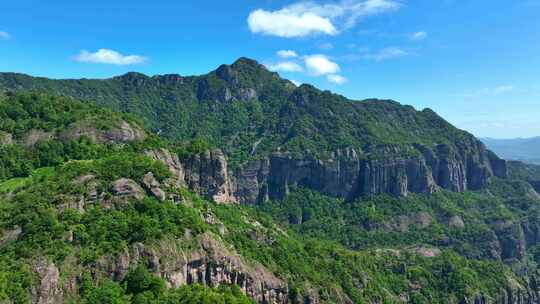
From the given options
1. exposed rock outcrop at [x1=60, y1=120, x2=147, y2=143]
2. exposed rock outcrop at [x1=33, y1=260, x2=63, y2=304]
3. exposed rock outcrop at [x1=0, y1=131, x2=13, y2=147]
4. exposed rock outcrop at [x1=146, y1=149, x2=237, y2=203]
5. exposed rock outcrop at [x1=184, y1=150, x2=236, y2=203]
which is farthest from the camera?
exposed rock outcrop at [x1=184, y1=150, x2=236, y2=203]

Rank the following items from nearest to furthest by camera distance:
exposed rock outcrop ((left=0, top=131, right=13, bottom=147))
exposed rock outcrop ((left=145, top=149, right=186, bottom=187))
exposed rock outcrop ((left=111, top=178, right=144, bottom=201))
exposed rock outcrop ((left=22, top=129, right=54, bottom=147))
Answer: exposed rock outcrop ((left=111, top=178, right=144, bottom=201)) < exposed rock outcrop ((left=0, top=131, right=13, bottom=147)) < exposed rock outcrop ((left=145, top=149, right=186, bottom=187)) < exposed rock outcrop ((left=22, top=129, right=54, bottom=147))

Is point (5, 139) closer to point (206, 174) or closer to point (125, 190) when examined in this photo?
point (125, 190)

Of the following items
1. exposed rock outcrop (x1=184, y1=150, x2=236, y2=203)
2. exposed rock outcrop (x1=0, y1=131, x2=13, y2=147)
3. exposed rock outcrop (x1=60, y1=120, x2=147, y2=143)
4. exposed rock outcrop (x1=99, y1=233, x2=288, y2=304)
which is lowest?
exposed rock outcrop (x1=99, y1=233, x2=288, y2=304)

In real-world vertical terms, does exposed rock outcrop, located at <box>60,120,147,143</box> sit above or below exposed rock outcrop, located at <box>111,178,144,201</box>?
above

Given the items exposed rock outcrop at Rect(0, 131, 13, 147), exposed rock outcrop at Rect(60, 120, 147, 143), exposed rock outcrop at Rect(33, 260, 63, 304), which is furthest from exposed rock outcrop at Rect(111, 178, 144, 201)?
exposed rock outcrop at Rect(0, 131, 13, 147)

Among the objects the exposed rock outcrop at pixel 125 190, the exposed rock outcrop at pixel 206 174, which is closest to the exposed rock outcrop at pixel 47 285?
the exposed rock outcrop at pixel 125 190

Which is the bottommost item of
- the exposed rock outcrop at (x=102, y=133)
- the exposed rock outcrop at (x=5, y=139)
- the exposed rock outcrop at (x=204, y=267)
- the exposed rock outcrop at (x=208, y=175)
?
the exposed rock outcrop at (x=204, y=267)

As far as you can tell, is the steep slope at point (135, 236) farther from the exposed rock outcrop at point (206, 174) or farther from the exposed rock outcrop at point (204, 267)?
the exposed rock outcrop at point (206, 174)

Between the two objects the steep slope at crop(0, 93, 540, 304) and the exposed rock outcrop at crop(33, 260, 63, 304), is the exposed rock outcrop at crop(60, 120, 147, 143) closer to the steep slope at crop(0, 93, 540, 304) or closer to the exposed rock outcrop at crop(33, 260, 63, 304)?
the steep slope at crop(0, 93, 540, 304)

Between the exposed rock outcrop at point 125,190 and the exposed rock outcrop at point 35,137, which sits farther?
the exposed rock outcrop at point 35,137

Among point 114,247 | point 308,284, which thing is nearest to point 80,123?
point 114,247

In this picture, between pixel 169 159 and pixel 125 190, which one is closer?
pixel 125 190

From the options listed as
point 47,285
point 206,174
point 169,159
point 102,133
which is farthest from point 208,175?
point 47,285

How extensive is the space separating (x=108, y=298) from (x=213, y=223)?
4619 cm
